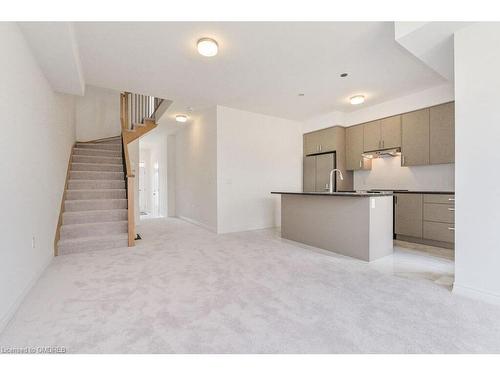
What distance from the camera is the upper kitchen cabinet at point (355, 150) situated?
5.06 m

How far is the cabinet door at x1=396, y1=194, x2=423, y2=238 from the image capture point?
385 cm

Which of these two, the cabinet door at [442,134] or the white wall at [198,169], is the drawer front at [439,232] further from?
the white wall at [198,169]

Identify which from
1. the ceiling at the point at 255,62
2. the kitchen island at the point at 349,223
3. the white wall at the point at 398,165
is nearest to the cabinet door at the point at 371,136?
the white wall at the point at 398,165

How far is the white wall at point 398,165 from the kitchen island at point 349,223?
1625 millimetres

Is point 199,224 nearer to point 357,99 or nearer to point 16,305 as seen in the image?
point 16,305

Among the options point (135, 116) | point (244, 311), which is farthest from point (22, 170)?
point (135, 116)

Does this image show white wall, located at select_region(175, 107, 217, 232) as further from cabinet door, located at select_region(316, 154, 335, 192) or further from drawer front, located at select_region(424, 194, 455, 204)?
drawer front, located at select_region(424, 194, 455, 204)

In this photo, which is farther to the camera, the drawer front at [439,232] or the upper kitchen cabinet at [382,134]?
the upper kitchen cabinet at [382,134]

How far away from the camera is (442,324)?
5.27ft

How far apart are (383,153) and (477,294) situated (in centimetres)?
322

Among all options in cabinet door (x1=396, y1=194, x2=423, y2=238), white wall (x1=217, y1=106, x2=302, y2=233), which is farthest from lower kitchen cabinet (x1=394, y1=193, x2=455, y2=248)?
white wall (x1=217, y1=106, x2=302, y2=233)
